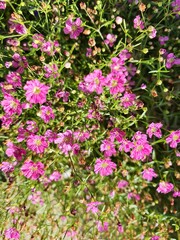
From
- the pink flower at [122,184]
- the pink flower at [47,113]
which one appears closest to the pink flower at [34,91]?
the pink flower at [47,113]

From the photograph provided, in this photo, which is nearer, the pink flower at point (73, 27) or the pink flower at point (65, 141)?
the pink flower at point (73, 27)

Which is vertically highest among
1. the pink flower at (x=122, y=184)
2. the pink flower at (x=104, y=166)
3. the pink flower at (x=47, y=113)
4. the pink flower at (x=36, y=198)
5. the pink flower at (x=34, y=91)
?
the pink flower at (x=34, y=91)

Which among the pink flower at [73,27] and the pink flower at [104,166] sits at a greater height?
the pink flower at [73,27]

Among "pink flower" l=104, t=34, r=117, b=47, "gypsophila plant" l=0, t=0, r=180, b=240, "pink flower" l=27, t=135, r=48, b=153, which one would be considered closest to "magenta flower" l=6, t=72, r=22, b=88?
"gypsophila plant" l=0, t=0, r=180, b=240

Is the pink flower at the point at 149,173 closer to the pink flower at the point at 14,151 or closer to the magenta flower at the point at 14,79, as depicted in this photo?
the pink flower at the point at 14,151

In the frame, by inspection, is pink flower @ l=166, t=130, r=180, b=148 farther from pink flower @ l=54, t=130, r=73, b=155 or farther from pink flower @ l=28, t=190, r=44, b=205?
pink flower @ l=28, t=190, r=44, b=205

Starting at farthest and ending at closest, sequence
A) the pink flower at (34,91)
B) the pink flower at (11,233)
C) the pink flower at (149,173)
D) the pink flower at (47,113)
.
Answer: the pink flower at (11,233)
the pink flower at (149,173)
the pink flower at (47,113)
the pink flower at (34,91)

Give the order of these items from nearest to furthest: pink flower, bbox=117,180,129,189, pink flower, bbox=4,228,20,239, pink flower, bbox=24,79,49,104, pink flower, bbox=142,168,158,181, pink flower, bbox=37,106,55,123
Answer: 1. pink flower, bbox=24,79,49,104
2. pink flower, bbox=37,106,55,123
3. pink flower, bbox=142,168,158,181
4. pink flower, bbox=4,228,20,239
5. pink flower, bbox=117,180,129,189

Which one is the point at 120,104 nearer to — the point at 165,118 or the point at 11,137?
the point at 165,118
